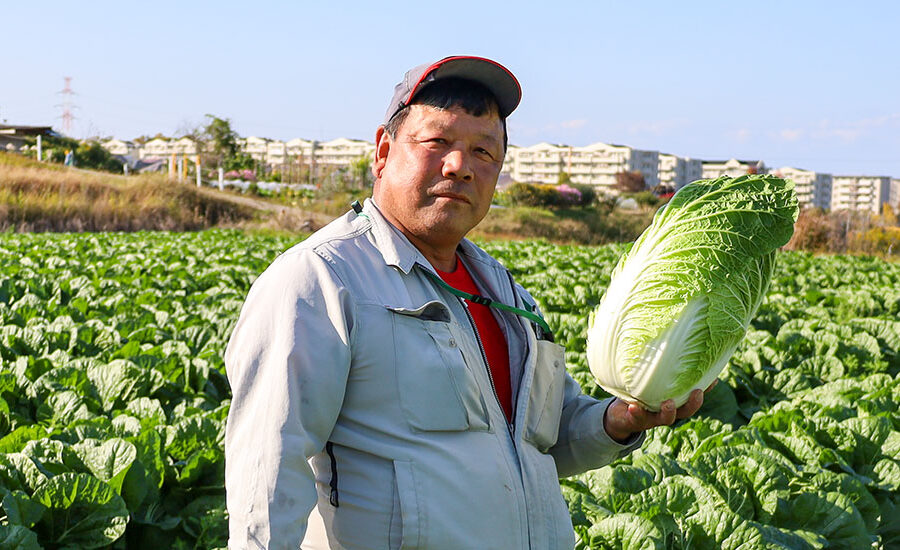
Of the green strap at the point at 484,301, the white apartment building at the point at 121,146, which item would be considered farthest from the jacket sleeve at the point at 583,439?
the white apartment building at the point at 121,146

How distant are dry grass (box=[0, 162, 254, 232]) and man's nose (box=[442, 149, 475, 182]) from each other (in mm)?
26485

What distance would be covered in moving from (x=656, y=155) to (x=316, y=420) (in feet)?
490

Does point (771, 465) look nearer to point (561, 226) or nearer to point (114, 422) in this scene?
point (114, 422)

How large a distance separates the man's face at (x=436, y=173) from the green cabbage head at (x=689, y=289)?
2.30 feet

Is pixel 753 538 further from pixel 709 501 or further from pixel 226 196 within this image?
pixel 226 196

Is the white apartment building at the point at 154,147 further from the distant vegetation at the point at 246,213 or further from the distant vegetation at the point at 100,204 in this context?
the distant vegetation at the point at 100,204

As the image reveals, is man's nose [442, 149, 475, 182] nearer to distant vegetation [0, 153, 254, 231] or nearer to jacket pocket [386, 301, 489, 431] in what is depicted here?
jacket pocket [386, 301, 489, 431]

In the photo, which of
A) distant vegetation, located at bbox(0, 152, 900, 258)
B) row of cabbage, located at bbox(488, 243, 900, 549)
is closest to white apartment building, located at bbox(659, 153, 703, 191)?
distant vegetation, located at bbox(0, 152, 900, 258)

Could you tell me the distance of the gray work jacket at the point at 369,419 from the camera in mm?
1844

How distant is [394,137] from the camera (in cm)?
232

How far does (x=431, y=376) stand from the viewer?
201 cm

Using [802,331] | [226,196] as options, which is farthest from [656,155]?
[802,331]

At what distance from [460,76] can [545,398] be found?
929 mm

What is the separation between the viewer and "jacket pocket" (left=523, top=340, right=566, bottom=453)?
2.32 meters
